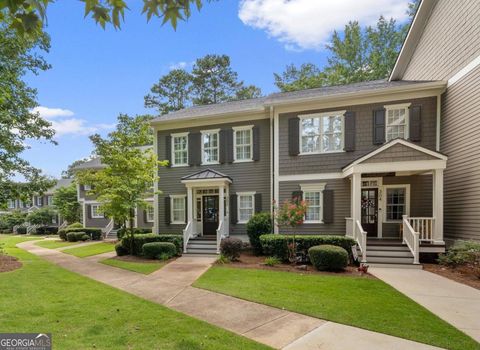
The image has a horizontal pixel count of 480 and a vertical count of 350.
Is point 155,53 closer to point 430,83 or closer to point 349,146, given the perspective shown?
point 349,146

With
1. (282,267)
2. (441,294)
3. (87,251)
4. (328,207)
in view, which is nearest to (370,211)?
(328,207)

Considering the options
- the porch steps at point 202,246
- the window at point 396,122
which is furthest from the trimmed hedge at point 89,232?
the window at point 396,122

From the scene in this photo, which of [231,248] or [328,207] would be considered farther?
[328,207]

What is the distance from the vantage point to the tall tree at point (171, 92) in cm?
3275

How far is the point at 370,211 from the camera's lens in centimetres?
1193

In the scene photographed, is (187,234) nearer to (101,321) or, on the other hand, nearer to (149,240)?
(149,240)

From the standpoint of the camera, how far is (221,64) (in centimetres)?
3234

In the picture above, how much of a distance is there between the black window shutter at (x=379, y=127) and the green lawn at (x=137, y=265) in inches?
391

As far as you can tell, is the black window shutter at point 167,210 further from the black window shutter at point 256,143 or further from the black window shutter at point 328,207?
the black window shutter at point 328,207

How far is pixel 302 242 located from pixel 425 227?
4655 mm

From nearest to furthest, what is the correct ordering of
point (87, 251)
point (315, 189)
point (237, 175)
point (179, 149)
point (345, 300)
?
point (345, 300) < point (315, 189) < point (237, 175) < point (87, 251) < point (179, 149)

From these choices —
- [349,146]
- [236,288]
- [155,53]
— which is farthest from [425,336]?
[155,53]

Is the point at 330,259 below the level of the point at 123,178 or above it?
below

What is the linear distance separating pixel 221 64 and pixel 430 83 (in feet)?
83.0
